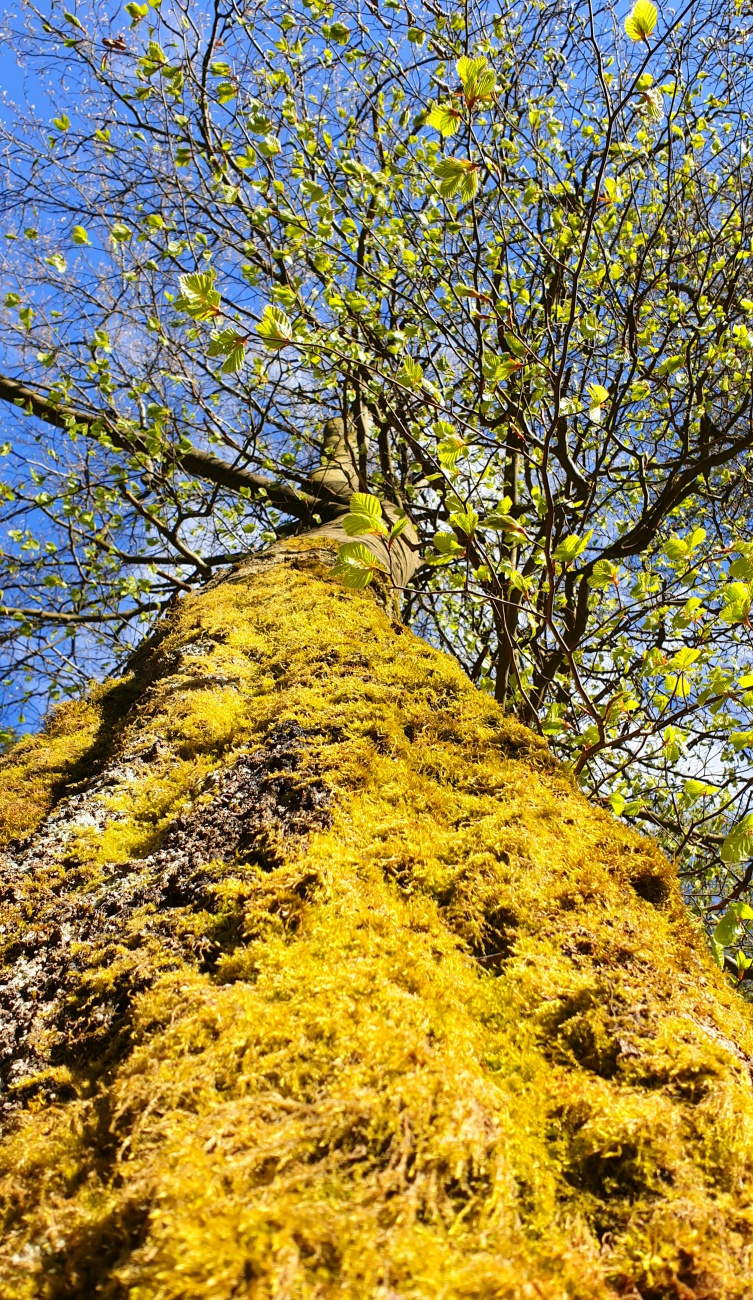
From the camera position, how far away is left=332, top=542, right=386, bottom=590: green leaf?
2096mm

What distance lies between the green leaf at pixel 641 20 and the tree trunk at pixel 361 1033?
2451 millimetres

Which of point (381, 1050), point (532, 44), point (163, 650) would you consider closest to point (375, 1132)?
point (381, 1050)

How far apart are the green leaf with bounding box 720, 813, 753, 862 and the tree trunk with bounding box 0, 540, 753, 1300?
39 cm

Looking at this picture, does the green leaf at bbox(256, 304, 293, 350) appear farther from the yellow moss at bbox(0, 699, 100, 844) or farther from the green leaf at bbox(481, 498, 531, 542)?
the yellow moss at bbox(0, 699, 100, 844)

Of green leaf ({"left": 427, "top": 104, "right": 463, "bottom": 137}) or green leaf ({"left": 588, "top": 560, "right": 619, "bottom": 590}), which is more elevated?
Answer: green leaf ({"left": 427, "top": 104, "right": 463, "bottom": 137})

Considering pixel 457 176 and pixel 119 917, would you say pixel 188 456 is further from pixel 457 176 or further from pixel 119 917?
pixel 119 917

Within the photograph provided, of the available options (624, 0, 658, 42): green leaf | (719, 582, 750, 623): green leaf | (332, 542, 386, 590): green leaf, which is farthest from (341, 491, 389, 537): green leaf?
(624, 0, 658, 42): green leaf

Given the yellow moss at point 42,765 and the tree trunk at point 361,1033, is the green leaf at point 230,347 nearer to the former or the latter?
the tree trunk at point 361,1033

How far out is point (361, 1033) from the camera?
3.65ft

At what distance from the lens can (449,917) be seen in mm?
1535

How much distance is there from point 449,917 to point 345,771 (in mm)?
523

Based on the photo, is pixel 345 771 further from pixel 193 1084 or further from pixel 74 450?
pixel 74 450

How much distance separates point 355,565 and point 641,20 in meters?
2.17

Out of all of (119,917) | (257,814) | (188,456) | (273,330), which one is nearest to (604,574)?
(273,330)
